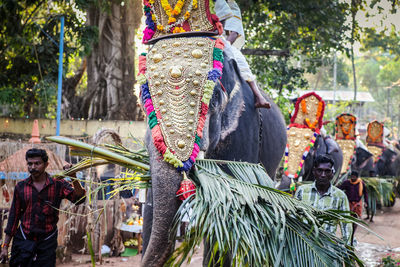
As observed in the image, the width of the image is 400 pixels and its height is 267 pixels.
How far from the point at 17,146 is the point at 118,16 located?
7.31 metres

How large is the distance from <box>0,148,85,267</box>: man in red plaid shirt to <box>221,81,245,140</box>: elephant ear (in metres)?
1.54

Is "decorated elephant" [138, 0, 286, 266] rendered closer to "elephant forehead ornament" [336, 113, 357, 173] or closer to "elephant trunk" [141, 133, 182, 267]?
"elephant trunk" [141, 133, 182, 267]

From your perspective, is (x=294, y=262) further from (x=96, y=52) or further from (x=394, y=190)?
(x=394, y=190)

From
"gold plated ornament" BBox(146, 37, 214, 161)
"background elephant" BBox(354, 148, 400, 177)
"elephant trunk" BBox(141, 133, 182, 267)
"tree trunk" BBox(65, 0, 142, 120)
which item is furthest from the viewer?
"background elephant" BBox(354, 148, 400, 177)

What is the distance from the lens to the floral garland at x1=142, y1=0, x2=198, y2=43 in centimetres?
349

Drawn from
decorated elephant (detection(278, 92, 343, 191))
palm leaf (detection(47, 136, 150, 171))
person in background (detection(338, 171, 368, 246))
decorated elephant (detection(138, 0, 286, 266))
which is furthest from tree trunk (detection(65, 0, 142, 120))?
palm leaf (detection(47, 136, 150, 171))

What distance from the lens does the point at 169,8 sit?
350cm

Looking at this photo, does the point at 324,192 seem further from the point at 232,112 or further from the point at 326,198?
the point at 232,112

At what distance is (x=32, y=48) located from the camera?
12.0m

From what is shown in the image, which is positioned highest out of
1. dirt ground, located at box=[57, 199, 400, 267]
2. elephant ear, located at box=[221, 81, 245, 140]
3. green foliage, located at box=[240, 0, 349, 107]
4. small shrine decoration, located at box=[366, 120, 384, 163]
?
green foliage, located at box=[240, 0, 349, 107]

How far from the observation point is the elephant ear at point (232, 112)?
3594 millimetres

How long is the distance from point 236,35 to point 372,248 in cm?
575

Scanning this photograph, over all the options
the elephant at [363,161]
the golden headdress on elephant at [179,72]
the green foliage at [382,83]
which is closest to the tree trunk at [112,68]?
the elephant at [363,161]

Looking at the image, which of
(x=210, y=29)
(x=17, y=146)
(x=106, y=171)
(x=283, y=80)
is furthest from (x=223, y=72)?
(x=283, y=80)
